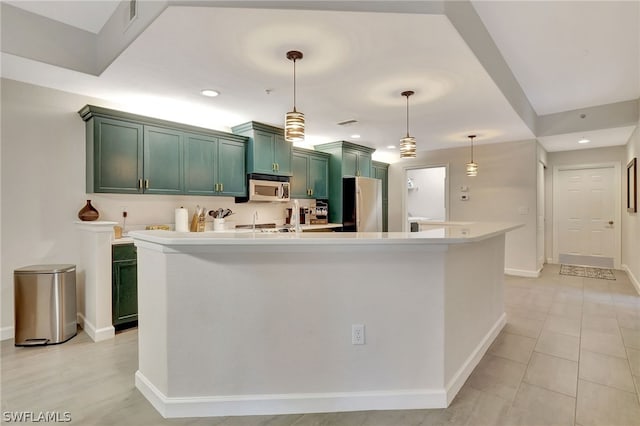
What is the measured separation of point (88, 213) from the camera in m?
3.18

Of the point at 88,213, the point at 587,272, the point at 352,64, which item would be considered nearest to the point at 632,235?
the point at 587,272

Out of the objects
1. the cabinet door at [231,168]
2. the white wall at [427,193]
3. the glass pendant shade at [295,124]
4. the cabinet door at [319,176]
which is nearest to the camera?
the glass pendant shade at [295,124]

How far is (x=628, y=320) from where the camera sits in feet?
11.2

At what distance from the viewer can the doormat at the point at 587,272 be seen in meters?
5.43

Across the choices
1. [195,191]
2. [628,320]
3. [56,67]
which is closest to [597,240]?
[628,320]

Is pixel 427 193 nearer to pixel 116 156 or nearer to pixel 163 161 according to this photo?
pixel 163 161

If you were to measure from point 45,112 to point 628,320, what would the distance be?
637 centimetres

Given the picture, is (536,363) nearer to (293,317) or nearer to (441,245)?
(441,245)

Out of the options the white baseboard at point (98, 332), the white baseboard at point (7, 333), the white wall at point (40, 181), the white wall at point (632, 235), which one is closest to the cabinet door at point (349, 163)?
the white wall at point (40, 181)

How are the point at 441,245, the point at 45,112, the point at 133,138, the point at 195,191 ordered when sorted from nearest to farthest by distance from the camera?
1. the point at 441,245
2. the point at 45,112
3. the point at 133,138
4. the point at 195,191

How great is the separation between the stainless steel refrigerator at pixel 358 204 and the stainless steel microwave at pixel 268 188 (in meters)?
1.19

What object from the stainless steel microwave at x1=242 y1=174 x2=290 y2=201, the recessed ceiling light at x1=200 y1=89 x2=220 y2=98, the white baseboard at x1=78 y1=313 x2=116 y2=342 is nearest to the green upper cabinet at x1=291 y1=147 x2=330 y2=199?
the stainless steel microwave at x1=242 y1=174 x2=290 y2=201

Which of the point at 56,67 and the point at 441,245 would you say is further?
the point at 56,67

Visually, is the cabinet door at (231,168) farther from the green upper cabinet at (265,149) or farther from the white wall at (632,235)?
the white wall at (632,235)
